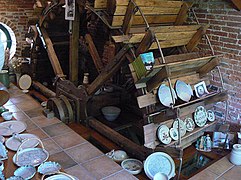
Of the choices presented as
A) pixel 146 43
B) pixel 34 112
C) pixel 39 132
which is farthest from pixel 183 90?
pixel 34 112

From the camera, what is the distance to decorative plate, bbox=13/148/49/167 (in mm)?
1819

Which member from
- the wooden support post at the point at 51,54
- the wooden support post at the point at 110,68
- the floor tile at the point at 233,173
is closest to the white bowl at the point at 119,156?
the wooden support post at the point at 110,68

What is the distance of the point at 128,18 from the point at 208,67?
1.23m

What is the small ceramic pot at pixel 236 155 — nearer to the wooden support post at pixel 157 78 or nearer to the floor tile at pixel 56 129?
the wooden support post at pixel 157 78

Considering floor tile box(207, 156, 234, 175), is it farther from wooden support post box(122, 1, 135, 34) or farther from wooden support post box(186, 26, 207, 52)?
wooden support post box(122, 1, 135, 34)

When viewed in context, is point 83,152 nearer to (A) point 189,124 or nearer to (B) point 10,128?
(B) point 10,128

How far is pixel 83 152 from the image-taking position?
124 inches

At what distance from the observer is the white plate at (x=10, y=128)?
93.1 inches

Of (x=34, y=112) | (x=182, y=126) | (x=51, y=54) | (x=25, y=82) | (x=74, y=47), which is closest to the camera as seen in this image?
(x=182, y=126)

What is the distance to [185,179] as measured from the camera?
9.28 ft

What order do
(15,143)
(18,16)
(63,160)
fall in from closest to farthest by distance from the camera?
(15,143), (63,160), (18,16)

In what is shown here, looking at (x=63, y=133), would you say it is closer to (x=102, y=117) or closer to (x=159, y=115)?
(x=102, y=117)

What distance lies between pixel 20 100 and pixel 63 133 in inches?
58.6

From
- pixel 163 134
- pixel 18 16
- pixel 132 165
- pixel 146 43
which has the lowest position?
pixel 132 165
